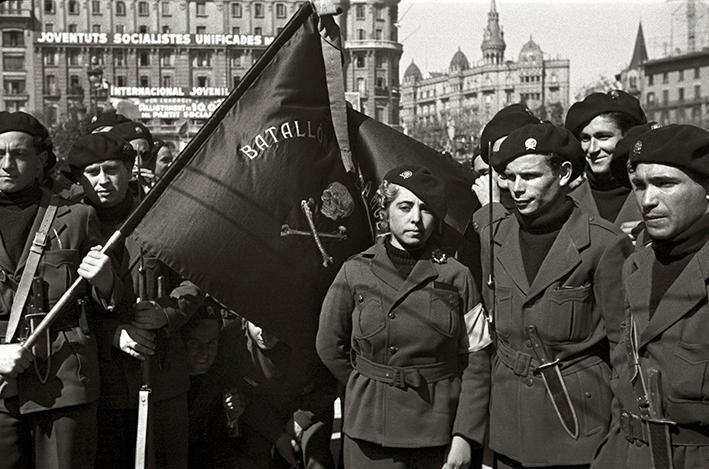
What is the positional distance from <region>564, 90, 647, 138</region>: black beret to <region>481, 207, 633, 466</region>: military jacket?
1251 mm

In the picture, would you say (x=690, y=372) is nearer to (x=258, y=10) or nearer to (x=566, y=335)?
(x=566, y=335)

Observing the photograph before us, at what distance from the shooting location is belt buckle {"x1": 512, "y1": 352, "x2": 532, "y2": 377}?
168 inches

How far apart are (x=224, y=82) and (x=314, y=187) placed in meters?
111

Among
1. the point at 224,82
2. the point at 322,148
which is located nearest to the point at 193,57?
the point at 224,82

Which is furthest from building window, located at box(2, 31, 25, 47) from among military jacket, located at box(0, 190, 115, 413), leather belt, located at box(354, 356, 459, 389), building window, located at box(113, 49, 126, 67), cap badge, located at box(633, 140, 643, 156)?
cap badge, located at box(633, 140, 643, 156)

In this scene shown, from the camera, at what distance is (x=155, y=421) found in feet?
16.8

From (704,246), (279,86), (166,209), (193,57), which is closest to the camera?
(704,246)

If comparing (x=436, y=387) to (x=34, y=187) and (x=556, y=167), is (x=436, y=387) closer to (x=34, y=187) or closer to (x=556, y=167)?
(x=556, y=167)

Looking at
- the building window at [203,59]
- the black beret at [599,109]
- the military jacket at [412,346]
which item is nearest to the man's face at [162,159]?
the black beret at [599,109]

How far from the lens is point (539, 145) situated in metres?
4.28

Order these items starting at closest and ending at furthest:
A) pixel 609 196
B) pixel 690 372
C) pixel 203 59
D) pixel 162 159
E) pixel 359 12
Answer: pixel 690 372 → pixel 609 196 → pixel 162 159 → pixel 203 59 → pixel 359 12

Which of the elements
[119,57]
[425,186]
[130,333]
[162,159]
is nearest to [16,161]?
[130,333]

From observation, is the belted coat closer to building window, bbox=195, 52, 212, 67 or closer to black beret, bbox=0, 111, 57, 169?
black beret, bbox=0, 111, 57, 169

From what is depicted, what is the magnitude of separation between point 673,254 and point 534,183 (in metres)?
0.80
